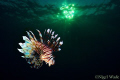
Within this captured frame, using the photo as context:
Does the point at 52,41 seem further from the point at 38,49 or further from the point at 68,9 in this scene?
the point at 68,9

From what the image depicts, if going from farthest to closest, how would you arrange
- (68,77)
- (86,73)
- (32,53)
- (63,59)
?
1. (63,59)
2. (86,73)
3. (68,77)
4. (32,53)

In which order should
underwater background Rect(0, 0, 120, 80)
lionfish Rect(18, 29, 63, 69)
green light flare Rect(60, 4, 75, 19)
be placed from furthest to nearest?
underwater background Rect(0, 0, 120, 80) < green light flare Rect(60, 4, 75, 19) < lionfish Rect(18, 29, 63, 69)

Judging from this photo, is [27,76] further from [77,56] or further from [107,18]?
[107,18]

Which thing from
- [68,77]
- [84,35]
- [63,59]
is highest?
[84,35]

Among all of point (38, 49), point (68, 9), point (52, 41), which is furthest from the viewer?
point (68, 9)

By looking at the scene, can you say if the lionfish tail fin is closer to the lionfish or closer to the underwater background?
the lionfish

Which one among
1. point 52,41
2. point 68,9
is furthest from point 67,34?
point 52,41

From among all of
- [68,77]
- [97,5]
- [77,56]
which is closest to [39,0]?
[97,5]

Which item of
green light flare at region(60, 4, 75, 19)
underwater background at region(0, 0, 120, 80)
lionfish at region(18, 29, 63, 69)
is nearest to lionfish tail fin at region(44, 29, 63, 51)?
lionfish at region(18, 29, 63, 69)
